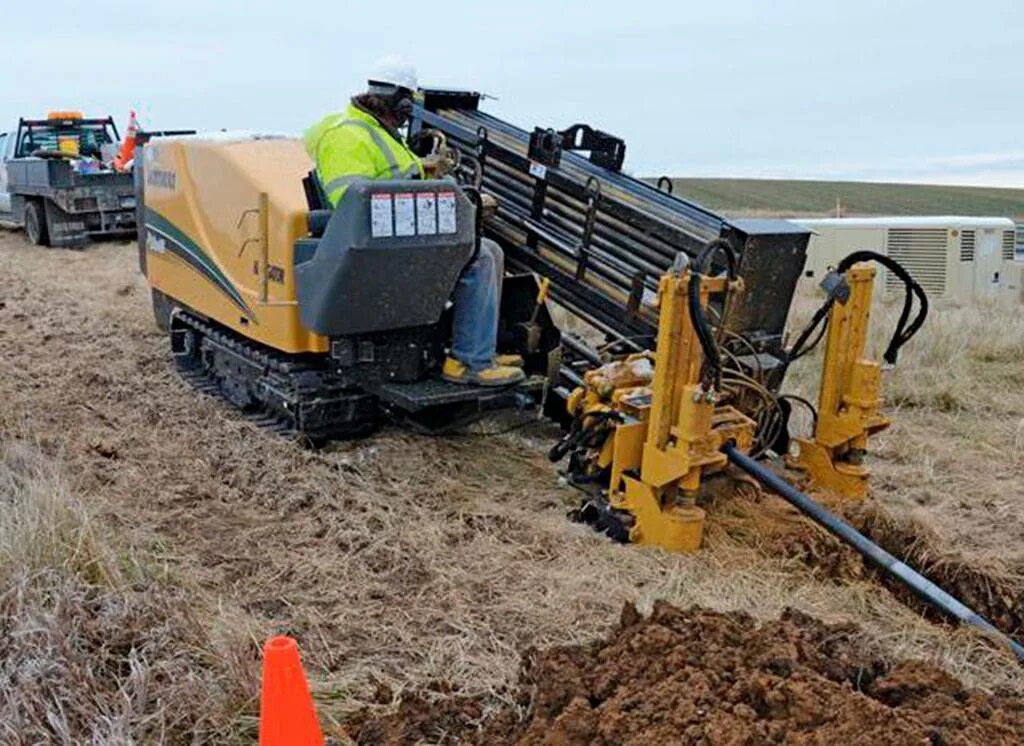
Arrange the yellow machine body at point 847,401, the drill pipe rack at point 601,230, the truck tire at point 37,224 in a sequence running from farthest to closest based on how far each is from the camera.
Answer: the truck tire at point 37,224 → the drill pipe rack at point 601,230 → the yellow machine body at point 847,401

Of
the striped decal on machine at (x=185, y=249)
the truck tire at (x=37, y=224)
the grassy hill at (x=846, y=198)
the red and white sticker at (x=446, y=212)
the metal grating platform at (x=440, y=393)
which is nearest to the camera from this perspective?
the red and white sticker at (x=446, y=212)

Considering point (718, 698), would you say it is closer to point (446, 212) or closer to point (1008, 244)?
point (446, 212)

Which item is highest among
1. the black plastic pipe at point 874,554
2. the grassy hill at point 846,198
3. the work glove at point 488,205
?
the work glove at point 488,205

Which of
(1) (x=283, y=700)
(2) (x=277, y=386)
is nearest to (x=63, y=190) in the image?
(2) (x=277, y=386)

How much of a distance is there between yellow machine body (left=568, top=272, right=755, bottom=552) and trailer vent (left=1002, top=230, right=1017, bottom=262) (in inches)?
372

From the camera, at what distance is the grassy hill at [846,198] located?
36.8m

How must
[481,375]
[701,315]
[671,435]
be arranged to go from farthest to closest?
[481,375], [671,435], [701,315]

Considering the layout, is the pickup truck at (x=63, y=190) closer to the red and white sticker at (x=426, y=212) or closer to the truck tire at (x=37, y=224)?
the truck tire at (x=37, y=224)

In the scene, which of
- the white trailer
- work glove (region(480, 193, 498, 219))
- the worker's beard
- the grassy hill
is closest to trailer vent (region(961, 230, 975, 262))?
the white trailer

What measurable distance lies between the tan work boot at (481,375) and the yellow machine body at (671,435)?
1.13m

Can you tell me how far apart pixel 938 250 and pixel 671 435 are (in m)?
9.29

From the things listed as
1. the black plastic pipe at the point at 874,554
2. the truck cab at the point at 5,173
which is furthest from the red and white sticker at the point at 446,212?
the truck cab at the point at 5,173

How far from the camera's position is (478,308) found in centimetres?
624

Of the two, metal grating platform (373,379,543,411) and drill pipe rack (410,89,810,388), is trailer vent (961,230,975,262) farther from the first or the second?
metal grating platform (373,379,543,411)
